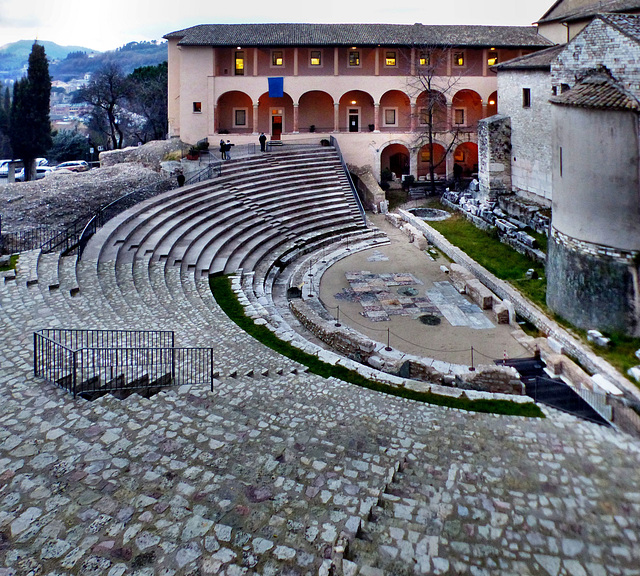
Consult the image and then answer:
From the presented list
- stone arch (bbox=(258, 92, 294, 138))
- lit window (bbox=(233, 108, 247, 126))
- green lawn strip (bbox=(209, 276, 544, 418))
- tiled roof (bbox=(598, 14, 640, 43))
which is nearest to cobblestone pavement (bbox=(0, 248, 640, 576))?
green lawn strip (bbox=(209, 276, 544, 418))

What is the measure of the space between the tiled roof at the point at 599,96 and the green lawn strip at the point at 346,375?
8.99m

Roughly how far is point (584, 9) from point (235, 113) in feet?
75.3

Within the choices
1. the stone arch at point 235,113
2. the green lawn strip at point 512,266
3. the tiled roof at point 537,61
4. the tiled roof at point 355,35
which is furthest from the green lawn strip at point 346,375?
the stone arch at point 235,113

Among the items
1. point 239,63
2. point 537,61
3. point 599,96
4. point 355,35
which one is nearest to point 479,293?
point 599,96

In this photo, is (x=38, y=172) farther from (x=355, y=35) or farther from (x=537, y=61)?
(x=537, y=61)

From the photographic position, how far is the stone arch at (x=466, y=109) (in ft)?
139

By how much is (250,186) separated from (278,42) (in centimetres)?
1428

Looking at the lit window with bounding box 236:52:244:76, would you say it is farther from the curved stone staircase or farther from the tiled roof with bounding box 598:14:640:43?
the curved stone staircase

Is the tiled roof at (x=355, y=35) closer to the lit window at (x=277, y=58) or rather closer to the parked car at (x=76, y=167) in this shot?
the lit window at (x=277, y=58)

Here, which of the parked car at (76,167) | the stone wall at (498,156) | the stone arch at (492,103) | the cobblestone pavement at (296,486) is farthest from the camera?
the parked car at (76,167)

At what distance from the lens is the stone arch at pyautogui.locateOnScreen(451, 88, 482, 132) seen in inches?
1662

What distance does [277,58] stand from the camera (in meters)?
38.9

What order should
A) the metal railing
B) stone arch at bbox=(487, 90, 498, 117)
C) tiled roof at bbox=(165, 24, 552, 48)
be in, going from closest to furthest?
the metal railing
tiled roof at bbox=(165, 24, 552, 48)
stone arch at bbox=(487, 90, 498, 117)

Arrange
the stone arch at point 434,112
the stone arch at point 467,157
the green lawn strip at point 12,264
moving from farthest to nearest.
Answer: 1. the stone arch at point 467,157
2. the stone arch at point 434,112
3. the green lawn strip at point 12,264
